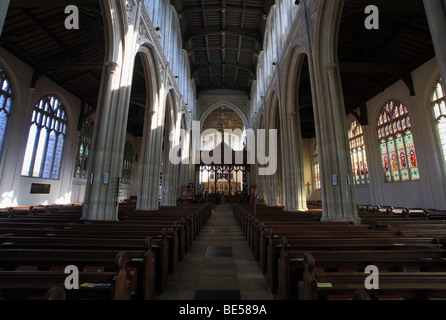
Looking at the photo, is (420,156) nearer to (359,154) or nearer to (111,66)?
(359,154)

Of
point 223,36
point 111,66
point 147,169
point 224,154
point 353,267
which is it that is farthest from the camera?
point 224,154

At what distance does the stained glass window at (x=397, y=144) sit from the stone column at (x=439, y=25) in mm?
9909

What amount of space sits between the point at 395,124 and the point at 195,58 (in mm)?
15938

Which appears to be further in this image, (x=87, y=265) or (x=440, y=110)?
(x=440, y=110)

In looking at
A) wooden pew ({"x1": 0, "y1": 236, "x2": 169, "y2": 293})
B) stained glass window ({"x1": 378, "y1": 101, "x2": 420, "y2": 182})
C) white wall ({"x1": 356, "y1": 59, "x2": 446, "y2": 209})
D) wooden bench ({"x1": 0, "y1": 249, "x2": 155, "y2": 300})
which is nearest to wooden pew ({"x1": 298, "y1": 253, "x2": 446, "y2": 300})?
wooden bench ({"x1": 0, "y1": 249, "x2": 155, "y2": 300})

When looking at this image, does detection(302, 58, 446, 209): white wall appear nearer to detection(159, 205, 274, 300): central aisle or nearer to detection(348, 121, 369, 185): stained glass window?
detection(348, 121, 369, 185): stained glass window

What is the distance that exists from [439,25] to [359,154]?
1335 cm

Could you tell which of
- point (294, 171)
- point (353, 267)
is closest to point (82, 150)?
point (294, 171)

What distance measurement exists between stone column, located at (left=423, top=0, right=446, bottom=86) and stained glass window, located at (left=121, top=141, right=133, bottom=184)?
66.8 ft

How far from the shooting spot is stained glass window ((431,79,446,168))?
Result: 8867 mm

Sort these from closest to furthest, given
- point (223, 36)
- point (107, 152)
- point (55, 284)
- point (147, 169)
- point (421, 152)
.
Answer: point (55, 284) < point (107, 152) < point (147, 169) < point (421, 152) < point (223, 36)

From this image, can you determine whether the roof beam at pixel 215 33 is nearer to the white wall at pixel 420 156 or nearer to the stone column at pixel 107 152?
the white wall at pixel 420 156

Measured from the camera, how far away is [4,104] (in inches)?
356
